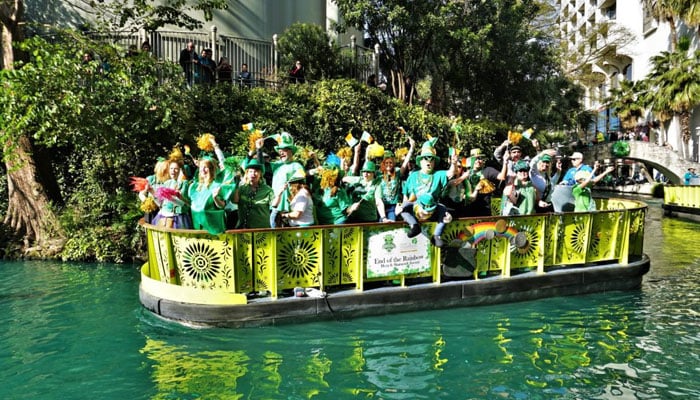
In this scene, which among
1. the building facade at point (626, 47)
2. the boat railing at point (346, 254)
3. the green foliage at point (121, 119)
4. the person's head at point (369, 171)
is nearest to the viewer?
the boat railing at point (346, 254)

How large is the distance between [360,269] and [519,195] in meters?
3.05

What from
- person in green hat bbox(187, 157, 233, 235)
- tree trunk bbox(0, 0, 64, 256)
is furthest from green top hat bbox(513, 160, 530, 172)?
tree trunk bbox(0, 0, 64, 256)

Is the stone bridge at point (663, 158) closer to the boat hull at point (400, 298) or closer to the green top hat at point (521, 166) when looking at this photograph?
the boat hull at point (400, 298)

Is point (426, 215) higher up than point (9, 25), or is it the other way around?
point (9, 25)

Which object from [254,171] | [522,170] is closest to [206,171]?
[254,171]

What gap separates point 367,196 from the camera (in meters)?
8.23

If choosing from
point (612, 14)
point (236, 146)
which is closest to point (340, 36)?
point (236, 146)

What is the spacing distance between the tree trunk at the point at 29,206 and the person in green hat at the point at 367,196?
29.3ft

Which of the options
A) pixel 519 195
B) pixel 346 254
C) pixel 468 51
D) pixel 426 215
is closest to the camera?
pixel 346 254

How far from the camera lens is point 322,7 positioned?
25.8 m

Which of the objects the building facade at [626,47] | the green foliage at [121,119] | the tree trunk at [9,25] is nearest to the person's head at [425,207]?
the green foliage at [121,119]

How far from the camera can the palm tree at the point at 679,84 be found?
3406cm

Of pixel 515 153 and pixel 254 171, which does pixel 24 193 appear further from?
pixel 515 153

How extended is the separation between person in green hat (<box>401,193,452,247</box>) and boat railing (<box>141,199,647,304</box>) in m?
0.12
